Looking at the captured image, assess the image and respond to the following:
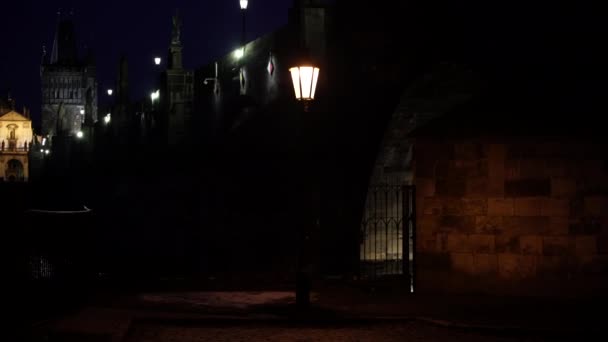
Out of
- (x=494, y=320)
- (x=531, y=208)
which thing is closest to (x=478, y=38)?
(x=531, y=208)

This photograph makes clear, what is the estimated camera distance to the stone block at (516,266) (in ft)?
39.2

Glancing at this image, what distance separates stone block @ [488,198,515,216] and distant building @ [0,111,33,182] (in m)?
103

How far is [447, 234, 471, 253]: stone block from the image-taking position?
12.2m

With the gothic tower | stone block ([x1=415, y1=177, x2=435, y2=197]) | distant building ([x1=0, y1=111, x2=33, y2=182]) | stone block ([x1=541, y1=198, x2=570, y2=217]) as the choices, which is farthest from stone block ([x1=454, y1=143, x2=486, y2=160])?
distant building ([x1=0, y1=111, x2=33, y2=182])

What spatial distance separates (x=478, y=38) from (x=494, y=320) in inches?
284

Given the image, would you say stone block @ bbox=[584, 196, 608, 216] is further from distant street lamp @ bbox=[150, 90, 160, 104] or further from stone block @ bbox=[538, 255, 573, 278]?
distant street lamp @ bbox=[150, 90, 160, 104]

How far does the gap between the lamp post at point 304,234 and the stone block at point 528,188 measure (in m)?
3.38

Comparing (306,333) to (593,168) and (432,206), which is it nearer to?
(432,206)

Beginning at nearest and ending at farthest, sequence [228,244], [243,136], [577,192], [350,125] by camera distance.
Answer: [577,192]
[350,125]
[228,244]
[243,136]

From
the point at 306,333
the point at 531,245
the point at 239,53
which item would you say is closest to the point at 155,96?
the point at 239,53

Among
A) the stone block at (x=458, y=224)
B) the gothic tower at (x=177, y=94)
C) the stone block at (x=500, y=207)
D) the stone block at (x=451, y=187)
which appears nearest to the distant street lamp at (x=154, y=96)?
the gothic tower at (x=177, y=94)

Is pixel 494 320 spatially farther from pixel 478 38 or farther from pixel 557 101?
pixel 478 38

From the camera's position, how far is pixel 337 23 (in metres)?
20.4

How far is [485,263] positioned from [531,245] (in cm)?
76
